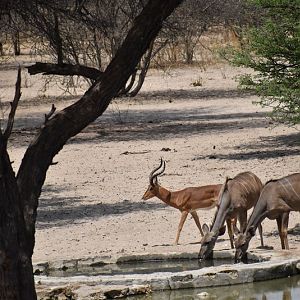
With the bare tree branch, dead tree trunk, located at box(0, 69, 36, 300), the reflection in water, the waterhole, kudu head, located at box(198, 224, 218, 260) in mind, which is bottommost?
the reflection in water

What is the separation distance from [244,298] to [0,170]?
13.9 feet

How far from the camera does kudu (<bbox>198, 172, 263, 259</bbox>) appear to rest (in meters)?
13.1

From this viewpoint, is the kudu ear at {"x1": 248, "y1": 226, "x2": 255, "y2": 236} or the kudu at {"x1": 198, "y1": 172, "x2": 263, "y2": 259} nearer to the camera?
the kudu ear at {"x1": 248, "y1": 226, "x2": 255, "y2": 236}

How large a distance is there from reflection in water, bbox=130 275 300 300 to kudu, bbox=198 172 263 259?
1.29 metres

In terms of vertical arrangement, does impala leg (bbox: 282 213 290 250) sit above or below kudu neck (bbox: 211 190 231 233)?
below

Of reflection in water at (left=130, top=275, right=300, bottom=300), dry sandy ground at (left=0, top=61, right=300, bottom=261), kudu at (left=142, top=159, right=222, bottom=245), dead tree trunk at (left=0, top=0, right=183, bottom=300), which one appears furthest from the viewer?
dry sandy ground at (left=0, top=61, right=300, bottom=261)

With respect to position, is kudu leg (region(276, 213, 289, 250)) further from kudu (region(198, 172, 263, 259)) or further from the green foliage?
the green foliage

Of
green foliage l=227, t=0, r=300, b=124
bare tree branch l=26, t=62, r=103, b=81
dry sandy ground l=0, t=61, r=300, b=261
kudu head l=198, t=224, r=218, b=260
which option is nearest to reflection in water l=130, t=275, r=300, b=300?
kudu head l=198, t=224, r=218, b=260

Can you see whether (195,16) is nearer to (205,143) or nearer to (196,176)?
(205,143)

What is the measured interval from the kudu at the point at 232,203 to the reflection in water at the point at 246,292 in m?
1.29

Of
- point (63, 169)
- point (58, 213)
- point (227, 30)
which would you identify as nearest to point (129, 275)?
point (58, 213)

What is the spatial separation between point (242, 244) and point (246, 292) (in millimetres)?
1148

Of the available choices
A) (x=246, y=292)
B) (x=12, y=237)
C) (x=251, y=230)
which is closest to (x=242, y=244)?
(x=251, y=230)

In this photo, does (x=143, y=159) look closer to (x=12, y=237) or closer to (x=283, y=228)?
(x=283, y=228)
